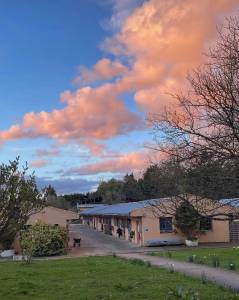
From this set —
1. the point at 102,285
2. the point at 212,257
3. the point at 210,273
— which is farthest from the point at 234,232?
the point at 102,285

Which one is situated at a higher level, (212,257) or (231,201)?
(231,201)

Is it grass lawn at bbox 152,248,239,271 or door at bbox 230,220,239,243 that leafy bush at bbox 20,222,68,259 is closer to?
grass lawn at bbox 152,248,239,271

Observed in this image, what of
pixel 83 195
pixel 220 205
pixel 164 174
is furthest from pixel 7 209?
pixel 83 195

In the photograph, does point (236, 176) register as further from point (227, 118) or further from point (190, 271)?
point (190, 271)

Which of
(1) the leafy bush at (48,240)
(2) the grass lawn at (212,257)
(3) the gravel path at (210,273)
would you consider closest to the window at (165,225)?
(1) the leafy bush at (48,240)

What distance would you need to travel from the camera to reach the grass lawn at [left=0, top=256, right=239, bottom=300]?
16.3m

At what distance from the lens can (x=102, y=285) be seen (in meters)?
18.9

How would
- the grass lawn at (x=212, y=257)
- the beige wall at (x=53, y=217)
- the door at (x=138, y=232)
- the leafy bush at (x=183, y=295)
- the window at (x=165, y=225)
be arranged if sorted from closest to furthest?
the leafy bush at (x=183, y=295)
the grass lawn at (x=212, y=257)
the beige wall at (x=53, y=217)
the window at (x=165, y=225)
the door at (x=138, y=232)

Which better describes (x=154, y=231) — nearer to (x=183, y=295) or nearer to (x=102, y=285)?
(x=102, y=285)

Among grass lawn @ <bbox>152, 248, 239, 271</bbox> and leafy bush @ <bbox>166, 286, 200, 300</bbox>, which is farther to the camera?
→ grass lawn @ <bbox>152, 248, 239, 271</bbox>

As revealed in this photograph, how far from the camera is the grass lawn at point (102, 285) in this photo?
1628cm

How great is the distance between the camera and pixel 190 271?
24734mm

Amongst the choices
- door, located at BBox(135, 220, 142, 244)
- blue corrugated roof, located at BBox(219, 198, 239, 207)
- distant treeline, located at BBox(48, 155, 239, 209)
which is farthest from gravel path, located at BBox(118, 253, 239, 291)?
door, located at BBox(135, 220, 142, 244)

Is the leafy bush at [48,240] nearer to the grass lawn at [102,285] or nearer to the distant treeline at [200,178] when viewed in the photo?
the grass lawn at [102,285]
